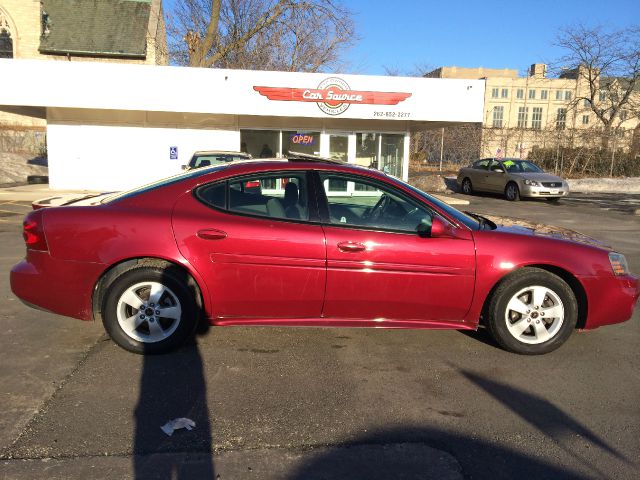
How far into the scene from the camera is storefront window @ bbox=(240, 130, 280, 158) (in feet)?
59.2

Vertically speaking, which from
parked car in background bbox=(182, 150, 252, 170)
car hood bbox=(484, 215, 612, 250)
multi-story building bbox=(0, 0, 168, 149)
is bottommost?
car hood bbox=(484, 215, 612, 250)

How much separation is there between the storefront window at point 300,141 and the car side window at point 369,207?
45.1 ft

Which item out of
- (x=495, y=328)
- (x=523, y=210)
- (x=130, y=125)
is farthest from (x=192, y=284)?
(x=130, y=125)

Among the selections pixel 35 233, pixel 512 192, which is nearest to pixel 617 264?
pixel 35 233

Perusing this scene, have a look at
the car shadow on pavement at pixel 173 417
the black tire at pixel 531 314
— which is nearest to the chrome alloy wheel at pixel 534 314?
the black tire at pixel 531 314

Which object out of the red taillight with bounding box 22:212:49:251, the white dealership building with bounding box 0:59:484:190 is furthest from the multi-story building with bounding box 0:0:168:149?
the red taillight with bounding box 22:212:49:251

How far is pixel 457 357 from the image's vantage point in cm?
442

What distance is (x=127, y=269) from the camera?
4.20 m

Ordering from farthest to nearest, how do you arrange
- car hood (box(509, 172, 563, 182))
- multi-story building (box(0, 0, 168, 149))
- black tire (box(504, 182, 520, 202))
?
multi-story building (box(0, 0, 168, 149))
black tire (box(504, 182, 520, 202))
car hood (box(509, 172, 563, 182))

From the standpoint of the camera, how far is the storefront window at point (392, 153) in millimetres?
18719

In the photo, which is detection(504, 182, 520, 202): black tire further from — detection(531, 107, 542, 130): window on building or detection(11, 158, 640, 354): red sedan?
detection(531, 107, 542, 130): window on building

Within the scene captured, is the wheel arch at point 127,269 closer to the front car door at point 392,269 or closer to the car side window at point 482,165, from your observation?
the front car door at point 392,269

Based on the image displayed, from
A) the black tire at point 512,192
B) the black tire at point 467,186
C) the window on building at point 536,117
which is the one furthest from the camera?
the window on building at point 536,117

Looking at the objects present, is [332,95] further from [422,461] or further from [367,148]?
[422,461]
